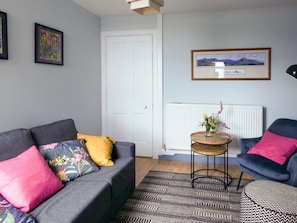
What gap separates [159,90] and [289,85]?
6.22 ft

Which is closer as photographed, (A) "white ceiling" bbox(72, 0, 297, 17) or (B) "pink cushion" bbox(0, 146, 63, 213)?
(B) "pink cushion" bbox(0, 146, 63, 213)

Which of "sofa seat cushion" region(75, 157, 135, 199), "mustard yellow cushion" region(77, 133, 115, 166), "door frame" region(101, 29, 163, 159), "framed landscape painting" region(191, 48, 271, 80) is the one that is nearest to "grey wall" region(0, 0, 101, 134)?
"door frame" region(101, 29, 163, 159)

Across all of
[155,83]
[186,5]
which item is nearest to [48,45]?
[155,83]

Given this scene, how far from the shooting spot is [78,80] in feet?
12.5

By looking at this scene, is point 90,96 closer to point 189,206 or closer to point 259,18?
point 189,206

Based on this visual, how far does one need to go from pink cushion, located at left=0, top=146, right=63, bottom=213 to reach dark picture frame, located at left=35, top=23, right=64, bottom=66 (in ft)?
4.14

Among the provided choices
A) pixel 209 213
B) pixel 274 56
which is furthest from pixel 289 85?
pixel 209 213

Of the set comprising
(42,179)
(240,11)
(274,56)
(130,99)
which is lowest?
(42,179)

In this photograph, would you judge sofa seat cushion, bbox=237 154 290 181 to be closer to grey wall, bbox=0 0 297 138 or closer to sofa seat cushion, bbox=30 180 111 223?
grey wall, bbox=0 0 297 138

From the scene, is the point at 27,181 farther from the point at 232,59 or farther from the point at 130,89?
the point at 232,59

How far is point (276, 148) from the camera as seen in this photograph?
292 centimetres

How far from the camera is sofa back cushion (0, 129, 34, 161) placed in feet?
6.89

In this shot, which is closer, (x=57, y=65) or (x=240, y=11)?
(x=57, y=65)

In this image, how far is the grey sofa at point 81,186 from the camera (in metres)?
1.83
